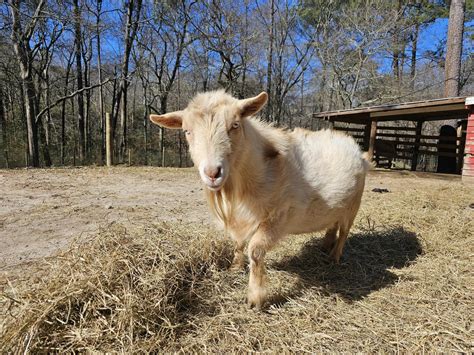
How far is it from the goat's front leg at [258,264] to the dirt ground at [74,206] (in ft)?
5.55

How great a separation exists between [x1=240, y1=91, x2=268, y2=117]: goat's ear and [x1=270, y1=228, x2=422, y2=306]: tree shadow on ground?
1.70 metres

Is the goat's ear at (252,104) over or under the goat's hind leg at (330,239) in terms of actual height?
over

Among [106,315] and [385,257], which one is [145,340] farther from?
[385,257]

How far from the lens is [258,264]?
260 centimetres

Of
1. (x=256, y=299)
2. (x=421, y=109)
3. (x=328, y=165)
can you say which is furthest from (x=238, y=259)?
(x=421, y=109)

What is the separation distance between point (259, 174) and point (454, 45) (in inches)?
636

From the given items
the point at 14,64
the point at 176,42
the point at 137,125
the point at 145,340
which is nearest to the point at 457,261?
the point at 145,340

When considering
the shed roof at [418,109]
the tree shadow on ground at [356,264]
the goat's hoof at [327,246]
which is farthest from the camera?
the shed roof at [418,109]

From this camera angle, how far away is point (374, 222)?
4719 millimetres

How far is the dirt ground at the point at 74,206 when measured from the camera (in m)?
3.72

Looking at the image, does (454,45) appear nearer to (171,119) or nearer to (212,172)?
(171,119)

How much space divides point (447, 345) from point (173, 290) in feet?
6.69

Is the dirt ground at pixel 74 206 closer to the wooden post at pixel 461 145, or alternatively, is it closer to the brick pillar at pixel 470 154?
the brick pillar at pixel 470 154

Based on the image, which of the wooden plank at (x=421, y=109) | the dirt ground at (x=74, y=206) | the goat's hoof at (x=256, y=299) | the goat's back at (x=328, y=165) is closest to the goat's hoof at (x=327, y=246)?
the goat's back at (x=328, y=165)
